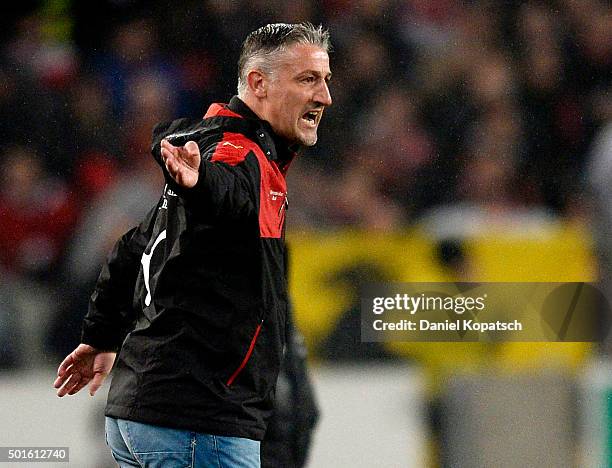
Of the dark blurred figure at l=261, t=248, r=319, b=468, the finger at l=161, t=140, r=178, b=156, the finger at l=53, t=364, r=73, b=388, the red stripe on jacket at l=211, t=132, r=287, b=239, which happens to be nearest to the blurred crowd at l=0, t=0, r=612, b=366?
the dark blurred figure at l=261, t=248, r=319, b=468

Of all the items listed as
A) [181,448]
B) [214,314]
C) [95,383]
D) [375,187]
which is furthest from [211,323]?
[375,187]

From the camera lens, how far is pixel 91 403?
3330mm

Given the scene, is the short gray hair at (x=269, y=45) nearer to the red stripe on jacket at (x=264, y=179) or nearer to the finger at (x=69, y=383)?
the red stripe on jacket at (x=264, y=179)

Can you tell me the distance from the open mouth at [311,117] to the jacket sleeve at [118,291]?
39cm

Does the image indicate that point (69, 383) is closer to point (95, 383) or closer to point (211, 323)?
point (95, 383)

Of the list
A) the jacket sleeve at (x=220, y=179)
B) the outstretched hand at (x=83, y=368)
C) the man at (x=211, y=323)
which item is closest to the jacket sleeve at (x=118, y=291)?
the outstretched hand at (x=83, y=368)

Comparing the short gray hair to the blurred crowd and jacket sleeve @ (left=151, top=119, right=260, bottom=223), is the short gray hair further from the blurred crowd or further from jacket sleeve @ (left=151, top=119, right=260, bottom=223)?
the blurred crowd

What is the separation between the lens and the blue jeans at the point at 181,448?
1.98 m

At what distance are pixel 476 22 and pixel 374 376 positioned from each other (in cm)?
112

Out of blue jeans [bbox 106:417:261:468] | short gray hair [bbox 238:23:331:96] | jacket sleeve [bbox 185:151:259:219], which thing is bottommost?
blue jeans [bbox 106:417:261:468]

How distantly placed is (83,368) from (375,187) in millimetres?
1185

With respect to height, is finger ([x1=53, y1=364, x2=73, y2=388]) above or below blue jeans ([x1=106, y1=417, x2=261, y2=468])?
above

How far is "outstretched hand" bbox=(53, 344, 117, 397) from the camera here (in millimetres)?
2398

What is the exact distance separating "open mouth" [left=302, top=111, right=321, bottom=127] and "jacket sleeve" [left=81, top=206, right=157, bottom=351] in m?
0.39
